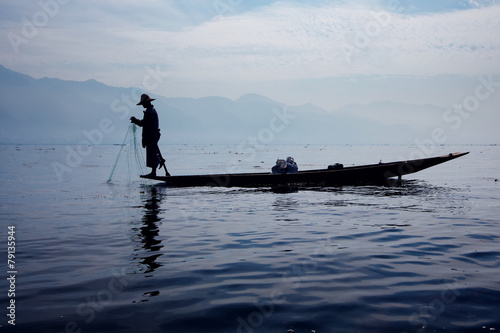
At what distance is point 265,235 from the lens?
976 centimetres

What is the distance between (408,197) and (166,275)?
42.9 feet

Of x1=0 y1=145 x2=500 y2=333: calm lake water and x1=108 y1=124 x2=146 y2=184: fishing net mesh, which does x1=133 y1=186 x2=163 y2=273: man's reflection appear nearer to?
x1=0 y1=145 x2=500 y2=333: calm lake water

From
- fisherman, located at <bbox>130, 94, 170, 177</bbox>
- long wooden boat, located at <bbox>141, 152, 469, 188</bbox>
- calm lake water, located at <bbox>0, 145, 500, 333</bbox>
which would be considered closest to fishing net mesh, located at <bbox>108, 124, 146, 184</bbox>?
fisherman, located at <bbox>130, 94, 170, 177</bbox>

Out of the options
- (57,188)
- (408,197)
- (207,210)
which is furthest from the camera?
(57,188)

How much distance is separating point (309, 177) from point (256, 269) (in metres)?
13.8

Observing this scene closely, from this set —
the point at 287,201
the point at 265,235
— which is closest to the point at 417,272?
the point at 265,235

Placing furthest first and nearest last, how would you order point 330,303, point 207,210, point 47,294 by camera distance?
point 207,210, point 47,294, point 330,303

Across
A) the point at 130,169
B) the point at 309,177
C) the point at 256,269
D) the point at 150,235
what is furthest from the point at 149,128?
the point at 130,169

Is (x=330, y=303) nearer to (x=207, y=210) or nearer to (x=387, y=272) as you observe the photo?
(x=387, y=272)

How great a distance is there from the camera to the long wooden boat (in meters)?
20.3

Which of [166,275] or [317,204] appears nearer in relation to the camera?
[166,275]

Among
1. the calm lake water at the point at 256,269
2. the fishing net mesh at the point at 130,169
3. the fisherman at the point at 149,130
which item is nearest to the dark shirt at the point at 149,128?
the fisherman at the point at 149,130

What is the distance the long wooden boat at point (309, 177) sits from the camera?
66.7 feet

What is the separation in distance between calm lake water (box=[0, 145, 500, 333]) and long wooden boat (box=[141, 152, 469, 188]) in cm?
624
